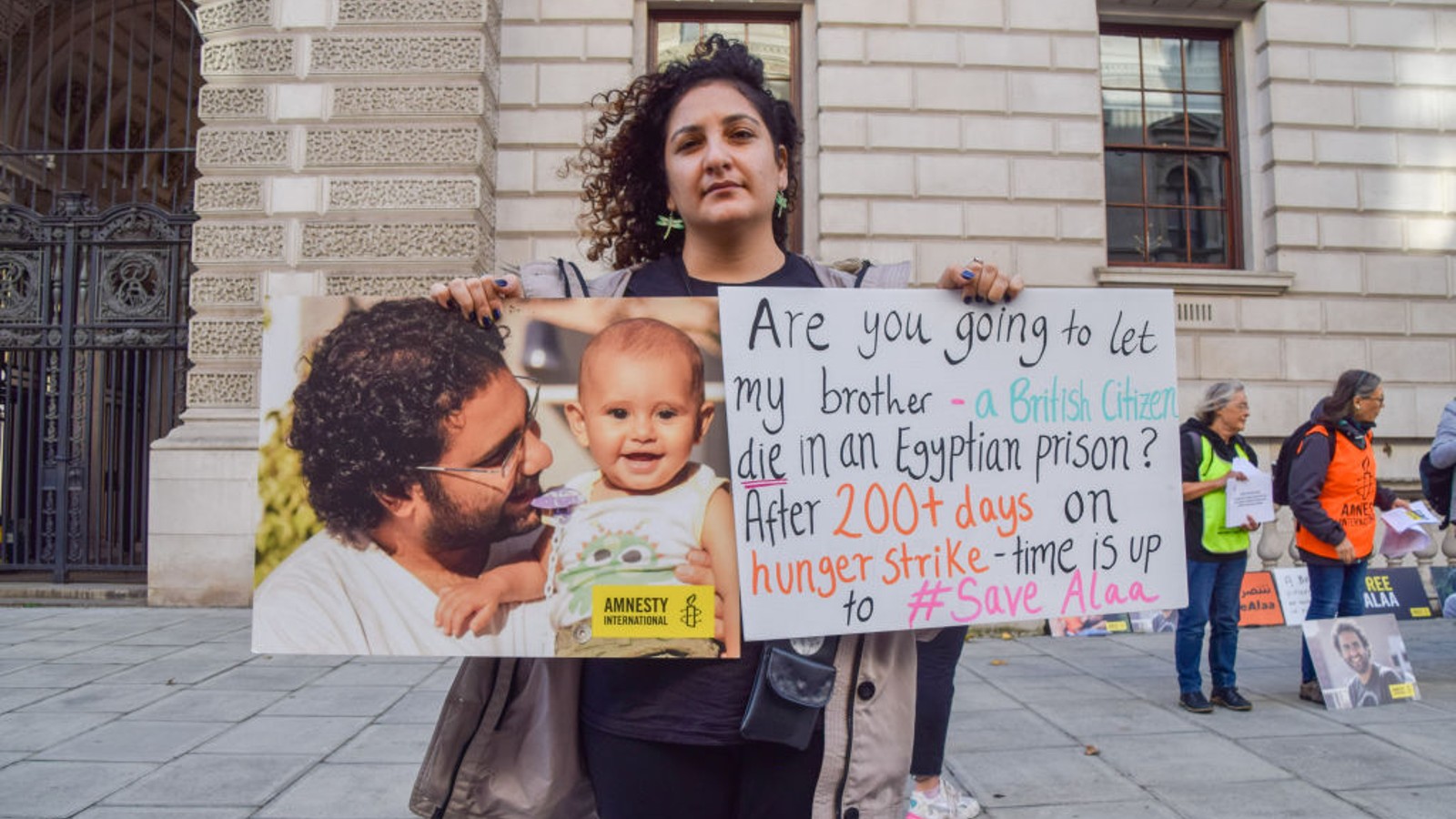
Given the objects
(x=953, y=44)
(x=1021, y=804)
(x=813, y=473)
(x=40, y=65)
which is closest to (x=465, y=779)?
(x=813, y=473)

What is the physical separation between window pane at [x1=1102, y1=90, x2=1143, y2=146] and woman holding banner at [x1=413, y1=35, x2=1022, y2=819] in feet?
30.0

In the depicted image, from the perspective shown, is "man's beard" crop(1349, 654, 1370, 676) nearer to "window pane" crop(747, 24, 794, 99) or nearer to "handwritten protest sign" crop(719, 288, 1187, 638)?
"handwritten protest sign" crop(719, 288, 1187, 638)

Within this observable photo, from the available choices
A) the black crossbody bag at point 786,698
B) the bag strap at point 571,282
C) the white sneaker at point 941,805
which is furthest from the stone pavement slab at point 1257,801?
the bag strap at point 571,282

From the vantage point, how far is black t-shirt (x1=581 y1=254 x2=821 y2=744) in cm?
160

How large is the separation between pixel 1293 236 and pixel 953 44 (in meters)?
4.00

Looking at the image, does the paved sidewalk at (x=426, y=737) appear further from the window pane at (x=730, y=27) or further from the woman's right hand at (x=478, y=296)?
the window pane at (x=730, y=27)

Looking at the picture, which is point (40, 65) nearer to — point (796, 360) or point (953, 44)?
point (953, 44)

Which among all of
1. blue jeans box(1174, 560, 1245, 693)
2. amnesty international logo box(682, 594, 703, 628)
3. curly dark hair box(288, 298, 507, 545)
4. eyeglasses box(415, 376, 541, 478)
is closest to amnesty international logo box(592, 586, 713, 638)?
amnesty international logo box(682, 594, 703, 628)

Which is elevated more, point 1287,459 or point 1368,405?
point 1368,405

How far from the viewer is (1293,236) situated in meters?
9.55

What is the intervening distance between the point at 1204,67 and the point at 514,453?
430 inches

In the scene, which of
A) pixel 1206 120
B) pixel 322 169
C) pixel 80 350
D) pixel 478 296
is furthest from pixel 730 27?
pixel 478 296

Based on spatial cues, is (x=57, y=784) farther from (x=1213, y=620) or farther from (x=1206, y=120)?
(x=1206, y=120)

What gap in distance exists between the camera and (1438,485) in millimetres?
6082
